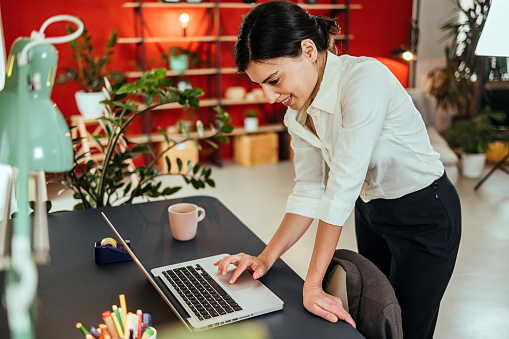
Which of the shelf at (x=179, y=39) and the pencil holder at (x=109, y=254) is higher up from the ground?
the shelf at (x=179, y=39)

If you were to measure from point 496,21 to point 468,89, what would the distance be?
4.02 metres

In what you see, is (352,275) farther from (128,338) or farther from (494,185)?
(494,185)

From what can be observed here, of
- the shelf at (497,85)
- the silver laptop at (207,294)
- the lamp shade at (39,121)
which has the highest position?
the lamp shade at (39,121)

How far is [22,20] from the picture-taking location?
4.91 metres

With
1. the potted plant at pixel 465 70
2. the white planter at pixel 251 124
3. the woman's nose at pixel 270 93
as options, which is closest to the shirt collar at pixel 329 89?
the woman's nose at pixel 270 93

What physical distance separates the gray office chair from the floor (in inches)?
61.6

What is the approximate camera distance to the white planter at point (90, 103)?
472 centimetres

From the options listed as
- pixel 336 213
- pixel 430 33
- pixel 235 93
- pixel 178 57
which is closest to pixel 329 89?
pixel 336 213

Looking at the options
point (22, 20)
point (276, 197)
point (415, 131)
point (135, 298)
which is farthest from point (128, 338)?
point (22, 20)

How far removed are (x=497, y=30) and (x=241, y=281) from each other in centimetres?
151

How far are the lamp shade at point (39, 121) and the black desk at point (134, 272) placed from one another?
58cm

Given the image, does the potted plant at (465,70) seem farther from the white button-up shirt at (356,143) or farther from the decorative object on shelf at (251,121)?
the white button-up shirt at (356,143)

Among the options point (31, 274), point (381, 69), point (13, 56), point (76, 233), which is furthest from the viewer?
point (76, 233)

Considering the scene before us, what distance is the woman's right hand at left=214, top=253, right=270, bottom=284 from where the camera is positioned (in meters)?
1.26
